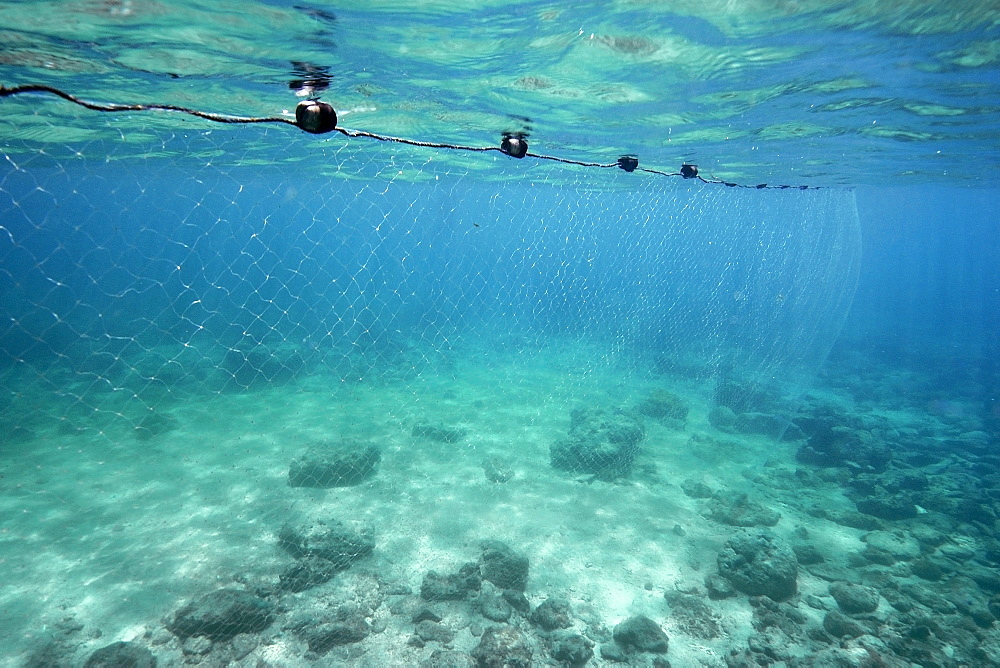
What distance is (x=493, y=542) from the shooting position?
959 cm

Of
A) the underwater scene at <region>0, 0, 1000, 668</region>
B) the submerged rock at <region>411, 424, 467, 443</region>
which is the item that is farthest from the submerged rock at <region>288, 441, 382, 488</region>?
the submerged rock at <region>411, 424, 467, 443</region>

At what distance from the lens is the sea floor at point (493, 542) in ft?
25.2

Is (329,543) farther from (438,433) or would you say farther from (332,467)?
(438,433)

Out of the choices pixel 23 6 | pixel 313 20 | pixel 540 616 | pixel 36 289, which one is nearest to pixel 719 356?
pixel 540 616

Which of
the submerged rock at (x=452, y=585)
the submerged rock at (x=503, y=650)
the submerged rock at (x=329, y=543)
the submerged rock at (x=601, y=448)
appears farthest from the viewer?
the submerged rock at (x=601, y=448)

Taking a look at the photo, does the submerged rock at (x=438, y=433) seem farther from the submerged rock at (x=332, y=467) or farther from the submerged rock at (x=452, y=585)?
the submerged rock at (x=452, y=585)

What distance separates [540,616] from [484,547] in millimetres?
1863

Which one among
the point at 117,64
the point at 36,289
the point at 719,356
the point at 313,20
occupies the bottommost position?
the point at 36,289

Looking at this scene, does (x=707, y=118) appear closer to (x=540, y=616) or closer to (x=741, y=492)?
(x=741, y=492)

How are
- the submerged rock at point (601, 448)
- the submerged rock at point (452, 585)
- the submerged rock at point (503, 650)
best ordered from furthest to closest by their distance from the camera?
1. the submerged rock at point (601, 448)
2. the submerged rock at point (452, 585)
3. the submerged rock at point (503, 650)

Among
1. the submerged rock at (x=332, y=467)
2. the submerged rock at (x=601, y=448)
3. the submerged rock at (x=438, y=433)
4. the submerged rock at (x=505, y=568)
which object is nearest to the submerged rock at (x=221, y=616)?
the submerged rock at (x=505, y=568)

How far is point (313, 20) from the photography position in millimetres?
7598

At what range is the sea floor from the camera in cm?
768

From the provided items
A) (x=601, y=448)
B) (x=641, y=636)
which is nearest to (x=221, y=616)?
(x=641, y=636)
